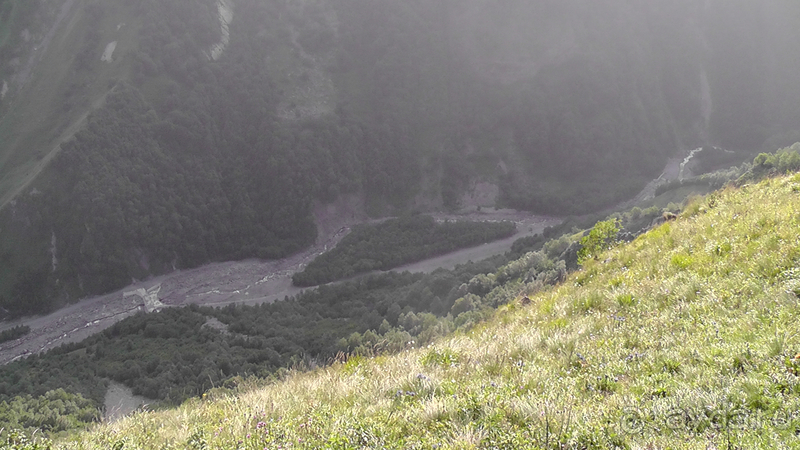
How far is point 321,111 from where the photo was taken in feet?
199

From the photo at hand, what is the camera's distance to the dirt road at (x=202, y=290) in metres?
38.0

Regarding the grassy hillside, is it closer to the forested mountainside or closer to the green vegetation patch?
the green vegetation patch

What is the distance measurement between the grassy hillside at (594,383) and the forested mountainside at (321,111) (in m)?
46.0

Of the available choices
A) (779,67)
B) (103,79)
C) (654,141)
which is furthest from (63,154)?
(779,67)

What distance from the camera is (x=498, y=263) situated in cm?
4228

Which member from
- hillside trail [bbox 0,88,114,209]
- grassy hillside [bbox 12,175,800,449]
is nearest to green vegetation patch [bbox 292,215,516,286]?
hillside trail [bbox 0,88,114,209]

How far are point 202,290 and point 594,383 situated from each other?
4572cm

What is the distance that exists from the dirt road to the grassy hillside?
39.5 metres

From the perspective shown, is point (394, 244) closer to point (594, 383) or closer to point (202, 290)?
point (202, 290)

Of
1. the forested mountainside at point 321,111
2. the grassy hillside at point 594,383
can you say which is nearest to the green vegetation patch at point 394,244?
the forested mountainside at point 321,111

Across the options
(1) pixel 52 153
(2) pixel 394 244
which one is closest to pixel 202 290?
(1) pixel 52 153

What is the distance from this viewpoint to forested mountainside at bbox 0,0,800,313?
148ft

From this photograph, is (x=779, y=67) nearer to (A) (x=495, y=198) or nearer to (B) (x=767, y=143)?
(B) (x=767, y=143)

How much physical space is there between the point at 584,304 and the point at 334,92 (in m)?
60.8
